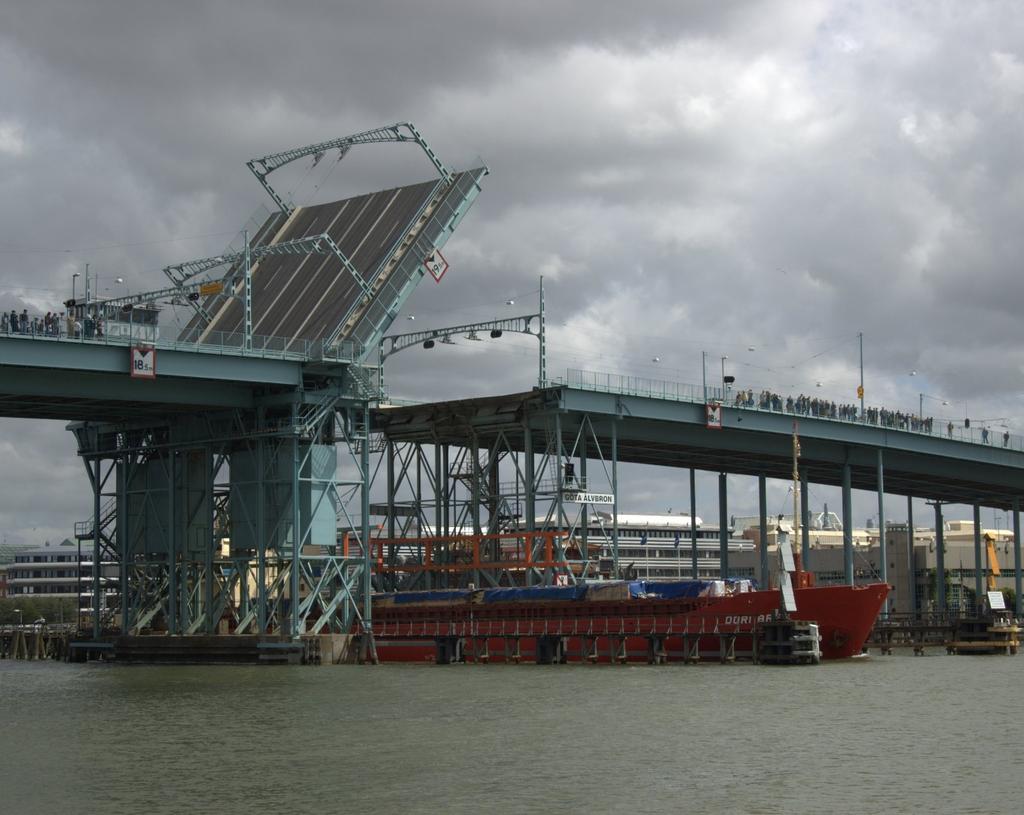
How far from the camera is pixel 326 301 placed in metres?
76.9

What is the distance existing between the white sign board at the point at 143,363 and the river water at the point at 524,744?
12.6m

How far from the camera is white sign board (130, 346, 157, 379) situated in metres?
65.2

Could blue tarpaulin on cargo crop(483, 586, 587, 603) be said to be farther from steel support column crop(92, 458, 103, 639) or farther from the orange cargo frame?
steel support column crop(92, 458, 103, 639)

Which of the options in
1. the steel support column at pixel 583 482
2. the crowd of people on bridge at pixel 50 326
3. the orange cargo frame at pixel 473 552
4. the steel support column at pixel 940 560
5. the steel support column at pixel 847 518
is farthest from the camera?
the steel support column at pixel 940 560

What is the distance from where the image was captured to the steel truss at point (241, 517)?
73688 mm

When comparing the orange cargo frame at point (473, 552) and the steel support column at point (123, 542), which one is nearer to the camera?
the steel support column at point (123, 542)

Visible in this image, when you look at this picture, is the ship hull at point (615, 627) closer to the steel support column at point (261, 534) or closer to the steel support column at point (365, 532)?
the steel support column at point (365, 532)

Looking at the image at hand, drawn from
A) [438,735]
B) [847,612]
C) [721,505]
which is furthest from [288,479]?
[721,505]

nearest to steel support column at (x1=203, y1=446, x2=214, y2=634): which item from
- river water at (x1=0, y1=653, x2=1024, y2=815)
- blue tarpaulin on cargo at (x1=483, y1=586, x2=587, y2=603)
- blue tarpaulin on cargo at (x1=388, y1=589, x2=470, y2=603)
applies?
blue tarpaulin on cargo at (x1=388, y1=589, x2=470, y2=603)

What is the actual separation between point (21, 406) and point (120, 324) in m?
8.13

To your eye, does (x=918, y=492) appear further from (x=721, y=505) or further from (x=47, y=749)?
(x=47, y=749)

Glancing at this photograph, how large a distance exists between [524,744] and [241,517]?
38.6 meters

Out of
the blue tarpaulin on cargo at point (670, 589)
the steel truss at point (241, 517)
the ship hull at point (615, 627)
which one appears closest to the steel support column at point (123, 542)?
the steel truss at point (241, 517)

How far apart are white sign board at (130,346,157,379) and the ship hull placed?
20.5 m
